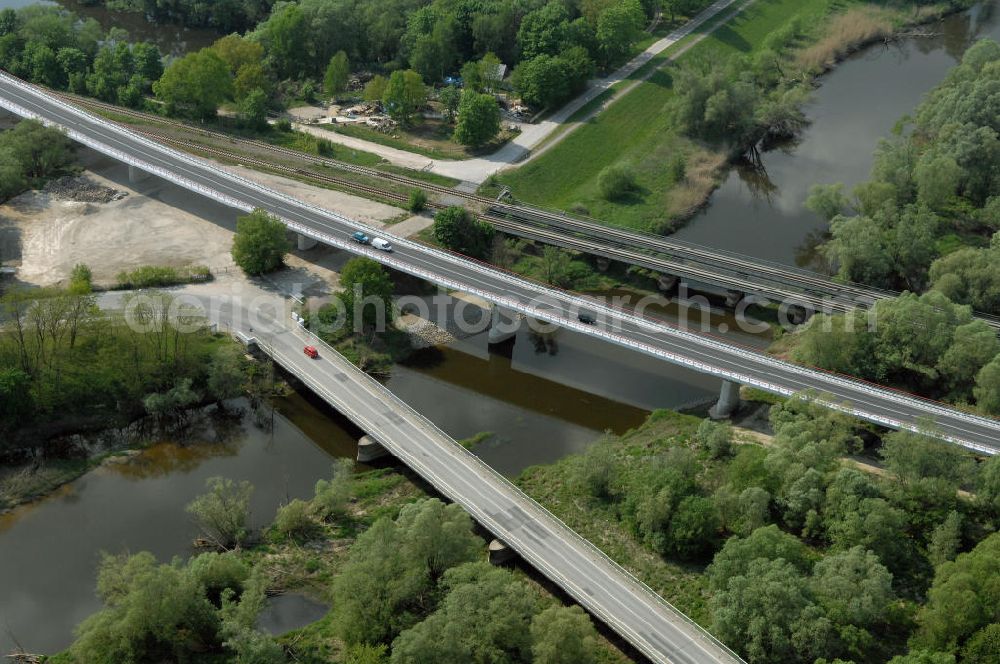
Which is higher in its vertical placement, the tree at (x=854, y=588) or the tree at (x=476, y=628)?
the tree at (x=854, y=588)

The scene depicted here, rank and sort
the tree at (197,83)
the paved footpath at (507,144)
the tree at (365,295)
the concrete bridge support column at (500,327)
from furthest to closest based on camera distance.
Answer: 1. the tree at (197,83)
2. the paved footpath at (507,144)
3. the concrete bridge support column at (500,327)
4. the tree at (365,295)

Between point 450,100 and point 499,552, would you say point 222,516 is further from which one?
point 450,100

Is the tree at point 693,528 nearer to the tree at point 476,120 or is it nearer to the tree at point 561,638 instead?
the tree at point 561,638

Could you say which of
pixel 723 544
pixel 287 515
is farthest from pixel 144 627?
pixel 723 544

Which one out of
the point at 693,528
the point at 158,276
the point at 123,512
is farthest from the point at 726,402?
the point at 158,276

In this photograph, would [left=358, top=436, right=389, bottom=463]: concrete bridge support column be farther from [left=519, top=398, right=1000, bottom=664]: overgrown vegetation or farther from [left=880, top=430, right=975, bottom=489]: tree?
[left=880, top=430, right=975, bottom=489]: tree

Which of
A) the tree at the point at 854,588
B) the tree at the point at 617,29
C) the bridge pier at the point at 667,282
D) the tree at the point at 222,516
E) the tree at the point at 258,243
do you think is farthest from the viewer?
the tree at the point at 617,29

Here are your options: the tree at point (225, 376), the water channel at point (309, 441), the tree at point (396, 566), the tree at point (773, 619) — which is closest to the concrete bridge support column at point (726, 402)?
the water channel at point (309, 441)

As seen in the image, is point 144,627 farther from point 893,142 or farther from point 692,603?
point 893,142

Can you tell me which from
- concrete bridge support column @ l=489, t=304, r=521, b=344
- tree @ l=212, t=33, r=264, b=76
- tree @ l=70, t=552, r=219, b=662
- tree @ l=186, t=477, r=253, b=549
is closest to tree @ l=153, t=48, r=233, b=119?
tree @ l=212, t=33, r=264, b=76
